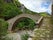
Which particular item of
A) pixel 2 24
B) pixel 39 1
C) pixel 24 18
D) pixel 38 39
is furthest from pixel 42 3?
pixel 2 24

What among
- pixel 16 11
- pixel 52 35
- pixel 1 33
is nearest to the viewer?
pixel 1 33

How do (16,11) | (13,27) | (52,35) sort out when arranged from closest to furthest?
(52,35) → (13,27) → (16,11)

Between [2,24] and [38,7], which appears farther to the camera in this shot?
[38,7]

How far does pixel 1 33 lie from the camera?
3.11 meters

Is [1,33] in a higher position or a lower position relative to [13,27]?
higher

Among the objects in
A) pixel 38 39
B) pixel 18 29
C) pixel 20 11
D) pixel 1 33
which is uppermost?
pixel 1 33

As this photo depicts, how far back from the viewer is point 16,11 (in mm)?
11625

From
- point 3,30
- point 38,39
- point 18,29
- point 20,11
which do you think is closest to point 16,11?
point 20,11

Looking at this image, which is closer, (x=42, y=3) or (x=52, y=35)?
(x=52, y=35)

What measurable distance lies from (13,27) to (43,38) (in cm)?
713

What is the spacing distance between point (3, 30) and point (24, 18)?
8.32 meters

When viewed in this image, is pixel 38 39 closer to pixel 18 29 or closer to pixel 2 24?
pixel 2 24

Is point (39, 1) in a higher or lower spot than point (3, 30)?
lower

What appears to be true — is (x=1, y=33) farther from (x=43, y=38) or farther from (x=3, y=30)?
(x=43, y=38)
